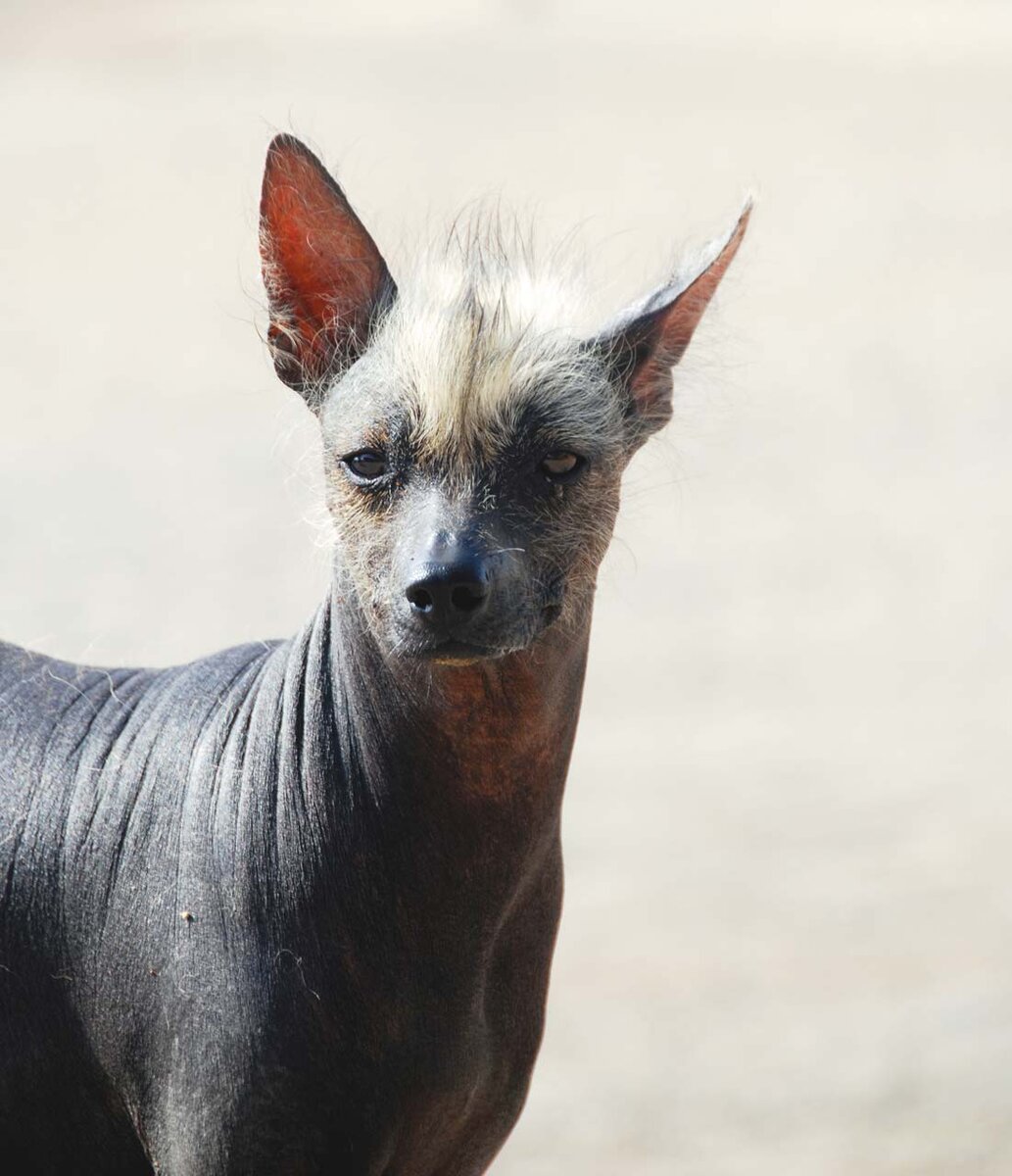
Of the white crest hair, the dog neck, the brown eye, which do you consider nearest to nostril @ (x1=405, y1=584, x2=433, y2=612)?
the dog neck

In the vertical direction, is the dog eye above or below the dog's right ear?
below

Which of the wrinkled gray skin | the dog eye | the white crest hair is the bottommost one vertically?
the wrinkled gray skin

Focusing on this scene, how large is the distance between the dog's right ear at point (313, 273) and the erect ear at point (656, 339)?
1.66ft

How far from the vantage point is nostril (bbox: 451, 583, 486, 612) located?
150 inches

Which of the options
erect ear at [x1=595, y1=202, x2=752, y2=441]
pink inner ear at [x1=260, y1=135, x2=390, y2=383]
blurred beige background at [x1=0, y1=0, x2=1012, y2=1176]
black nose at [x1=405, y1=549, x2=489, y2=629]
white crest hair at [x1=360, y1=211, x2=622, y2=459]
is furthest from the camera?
blurred beige background at [x1=0, y1=0, x2=1012, y2=1176]

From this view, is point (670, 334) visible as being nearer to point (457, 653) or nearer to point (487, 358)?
point (487, 358)

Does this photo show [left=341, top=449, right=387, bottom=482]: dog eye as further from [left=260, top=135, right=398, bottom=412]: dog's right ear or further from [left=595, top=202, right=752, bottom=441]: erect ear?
[left=595, top=202, right=752, bottom=441]: erect ear

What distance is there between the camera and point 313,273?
4.29 m

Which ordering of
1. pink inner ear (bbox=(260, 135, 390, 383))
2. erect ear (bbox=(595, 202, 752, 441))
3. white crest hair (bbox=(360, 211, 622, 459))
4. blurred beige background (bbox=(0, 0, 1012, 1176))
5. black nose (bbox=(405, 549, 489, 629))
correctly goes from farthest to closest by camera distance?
blurred beige background (bbox=(0, 0, 1012, 1176)) < erect ear (bbox=(595, 202, 752, 441)) < pink inner ear (bbox=(260, 135, 390, 383)) < white crest hair (bbox=(360, 211, 622, 459)) < black nose (bbox=(405, 549, 489, 629))

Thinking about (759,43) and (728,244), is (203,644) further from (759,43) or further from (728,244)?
(759,43)

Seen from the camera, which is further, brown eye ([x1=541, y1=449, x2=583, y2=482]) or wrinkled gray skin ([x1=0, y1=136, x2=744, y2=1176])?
brown eye ([x1=541, y1=449, x2=583, y2=482])

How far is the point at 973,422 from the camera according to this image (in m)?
20.1

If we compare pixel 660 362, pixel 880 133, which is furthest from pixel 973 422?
pixel 660 362

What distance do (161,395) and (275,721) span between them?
1619 centimetres
